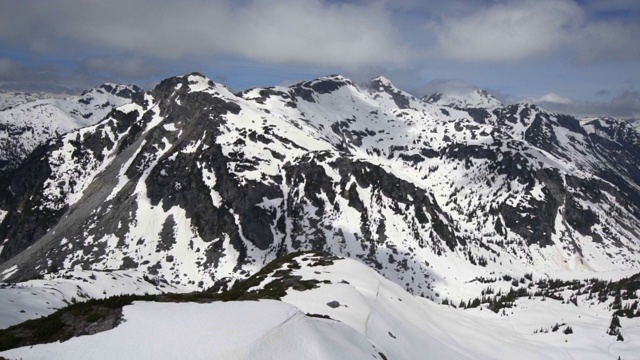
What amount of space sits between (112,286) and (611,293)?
391ft

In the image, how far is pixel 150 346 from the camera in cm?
2034

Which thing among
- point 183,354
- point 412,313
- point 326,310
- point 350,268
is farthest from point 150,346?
point 350,268

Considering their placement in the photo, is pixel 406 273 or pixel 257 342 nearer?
pixel 257 342

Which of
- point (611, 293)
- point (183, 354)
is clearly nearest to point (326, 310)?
point (183, 354)

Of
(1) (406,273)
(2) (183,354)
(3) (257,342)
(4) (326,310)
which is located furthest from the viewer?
(1) (406,273)

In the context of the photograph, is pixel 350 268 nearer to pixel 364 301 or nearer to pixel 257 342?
pixel 364 301

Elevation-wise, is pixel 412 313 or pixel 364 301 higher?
→ pixel 364 301

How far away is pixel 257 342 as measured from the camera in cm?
2173

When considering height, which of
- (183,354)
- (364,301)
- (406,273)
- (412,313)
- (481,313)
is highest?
(183,354)

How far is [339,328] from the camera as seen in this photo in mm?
28609

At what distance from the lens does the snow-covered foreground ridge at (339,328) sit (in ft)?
68.1

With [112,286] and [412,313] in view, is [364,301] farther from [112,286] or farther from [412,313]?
[112,286]

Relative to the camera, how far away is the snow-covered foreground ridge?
818 inches

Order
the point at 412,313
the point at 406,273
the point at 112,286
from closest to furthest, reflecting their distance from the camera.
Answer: the point at 412,313, the point at 112,286, the point at 406,273
